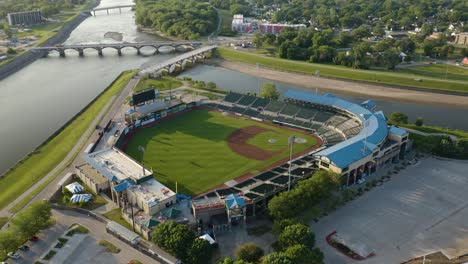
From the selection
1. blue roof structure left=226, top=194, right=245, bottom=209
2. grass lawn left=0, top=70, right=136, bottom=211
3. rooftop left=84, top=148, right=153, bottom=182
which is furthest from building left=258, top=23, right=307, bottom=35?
blue roof structure left=226, top=194, right=245, bottom=209

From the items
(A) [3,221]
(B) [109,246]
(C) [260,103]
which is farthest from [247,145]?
(A) [3,221]

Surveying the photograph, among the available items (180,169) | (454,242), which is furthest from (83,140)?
(454,242)

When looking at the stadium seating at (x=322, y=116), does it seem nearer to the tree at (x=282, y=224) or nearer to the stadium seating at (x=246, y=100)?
the stadium seating at (x=246, y=100)

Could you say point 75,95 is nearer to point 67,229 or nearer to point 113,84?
point 113,84

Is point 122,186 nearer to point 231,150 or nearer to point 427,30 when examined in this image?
point 231,150

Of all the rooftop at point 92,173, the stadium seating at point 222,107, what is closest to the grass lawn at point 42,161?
the rooftop at point 92,173
